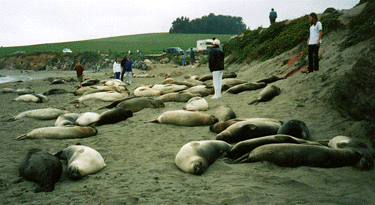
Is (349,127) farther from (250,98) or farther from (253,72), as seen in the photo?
(253,72)

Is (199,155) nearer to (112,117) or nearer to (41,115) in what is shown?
(112,117)

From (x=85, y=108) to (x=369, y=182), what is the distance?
8940 mm

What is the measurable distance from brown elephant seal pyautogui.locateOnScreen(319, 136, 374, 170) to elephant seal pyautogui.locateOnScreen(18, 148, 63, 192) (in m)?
4.06

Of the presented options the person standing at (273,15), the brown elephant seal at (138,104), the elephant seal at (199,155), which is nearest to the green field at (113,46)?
the person standing at (273,15)

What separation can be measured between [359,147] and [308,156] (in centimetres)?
82

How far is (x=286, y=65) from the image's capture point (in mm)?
12359

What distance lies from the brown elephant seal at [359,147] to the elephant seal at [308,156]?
0.07 metres

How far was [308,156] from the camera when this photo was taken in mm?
3924

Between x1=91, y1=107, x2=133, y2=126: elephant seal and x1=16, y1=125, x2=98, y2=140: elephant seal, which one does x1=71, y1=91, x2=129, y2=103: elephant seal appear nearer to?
x1=91, y1=107, x2=133, y2=126: elephant seal

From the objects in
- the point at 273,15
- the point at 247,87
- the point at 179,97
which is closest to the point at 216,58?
the point at 247,87

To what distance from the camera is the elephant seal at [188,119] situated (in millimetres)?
6645

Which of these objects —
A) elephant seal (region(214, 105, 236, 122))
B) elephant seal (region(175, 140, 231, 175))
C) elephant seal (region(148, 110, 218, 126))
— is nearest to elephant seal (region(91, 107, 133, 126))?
elephant seal (region(148, 110, 218, 126))

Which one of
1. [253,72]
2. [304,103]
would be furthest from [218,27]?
[304,103]

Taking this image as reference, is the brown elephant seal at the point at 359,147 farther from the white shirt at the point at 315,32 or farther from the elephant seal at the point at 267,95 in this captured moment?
the white shirt at the point at 315,32
